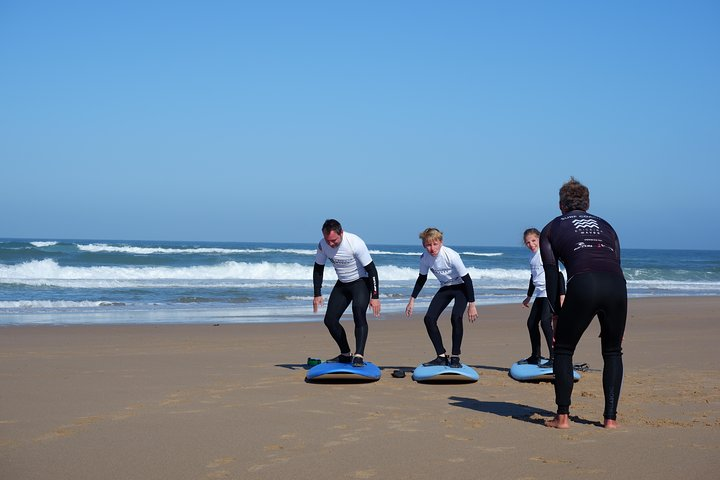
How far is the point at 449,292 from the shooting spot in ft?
30.9

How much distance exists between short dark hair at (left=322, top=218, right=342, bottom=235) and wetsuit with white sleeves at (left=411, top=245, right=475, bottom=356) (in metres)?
1.06

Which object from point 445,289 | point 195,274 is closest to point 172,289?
point 195,274

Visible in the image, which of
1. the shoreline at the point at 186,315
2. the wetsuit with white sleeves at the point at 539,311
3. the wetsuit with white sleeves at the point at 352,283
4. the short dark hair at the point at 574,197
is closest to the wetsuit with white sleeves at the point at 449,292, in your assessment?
the wetsuit with white sleeves at the point at 352,283

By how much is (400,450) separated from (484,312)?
14018mm

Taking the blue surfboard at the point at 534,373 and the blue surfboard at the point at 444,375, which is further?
the blue surfboard at the point at 534,373

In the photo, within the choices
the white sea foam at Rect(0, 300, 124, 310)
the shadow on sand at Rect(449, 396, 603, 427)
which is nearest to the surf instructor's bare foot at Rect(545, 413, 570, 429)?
the shadow on sand at Rect(449, 396, 603, 427)

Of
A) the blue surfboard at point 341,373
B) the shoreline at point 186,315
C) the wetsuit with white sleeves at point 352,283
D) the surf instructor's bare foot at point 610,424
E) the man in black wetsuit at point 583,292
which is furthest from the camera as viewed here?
the shoreline at point 186,315

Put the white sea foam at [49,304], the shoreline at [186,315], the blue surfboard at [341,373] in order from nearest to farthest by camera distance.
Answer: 1. the blue surfboard at [341,373]
2. the shoreline at [186,315]
3. the white sea foam at [49,304]

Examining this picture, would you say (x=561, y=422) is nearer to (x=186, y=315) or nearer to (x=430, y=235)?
(x=430, y=235)

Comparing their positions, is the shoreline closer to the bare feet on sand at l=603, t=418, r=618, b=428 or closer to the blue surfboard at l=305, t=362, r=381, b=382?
the blue surfboard at l=305, t=362, r=381, b=382

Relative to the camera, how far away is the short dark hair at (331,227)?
9023mm

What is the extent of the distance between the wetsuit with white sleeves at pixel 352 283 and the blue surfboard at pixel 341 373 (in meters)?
0.53

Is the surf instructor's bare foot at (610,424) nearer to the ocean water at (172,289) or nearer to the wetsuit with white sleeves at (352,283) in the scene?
the wetsuit with white sleeves at (352,283)

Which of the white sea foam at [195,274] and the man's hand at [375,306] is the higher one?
the man's hand at [375,306]
